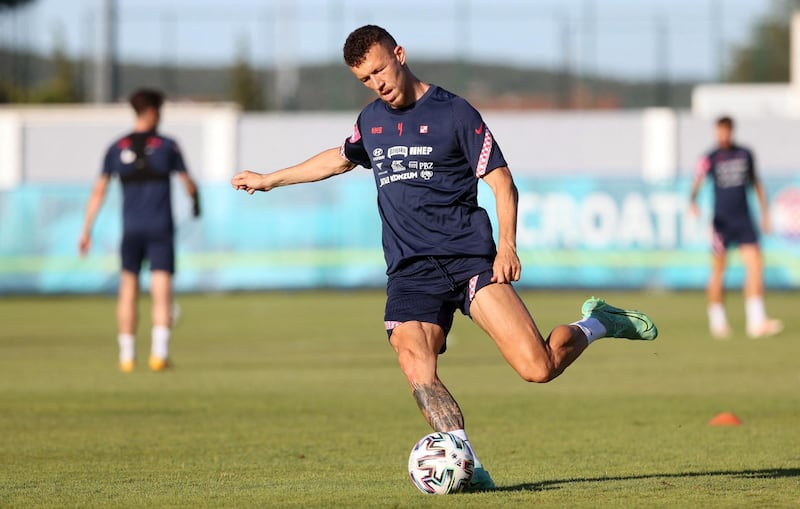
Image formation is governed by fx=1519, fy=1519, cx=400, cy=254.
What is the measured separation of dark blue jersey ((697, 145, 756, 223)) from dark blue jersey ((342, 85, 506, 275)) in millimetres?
11548

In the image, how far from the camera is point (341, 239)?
1150 inches

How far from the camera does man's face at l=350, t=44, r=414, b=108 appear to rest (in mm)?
7344

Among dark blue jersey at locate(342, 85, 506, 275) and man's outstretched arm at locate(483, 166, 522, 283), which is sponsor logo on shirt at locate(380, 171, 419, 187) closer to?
dark blue jersey at locate(342, 85, 506, 275)

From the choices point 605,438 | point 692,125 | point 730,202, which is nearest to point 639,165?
point 692,125

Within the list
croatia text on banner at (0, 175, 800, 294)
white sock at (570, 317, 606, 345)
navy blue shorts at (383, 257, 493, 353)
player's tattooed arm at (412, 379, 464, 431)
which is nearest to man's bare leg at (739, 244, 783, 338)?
croatia text on banner at (0, 175, 800, 294)

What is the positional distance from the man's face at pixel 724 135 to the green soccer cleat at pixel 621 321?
34.3 ft

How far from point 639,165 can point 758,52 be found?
15145mm

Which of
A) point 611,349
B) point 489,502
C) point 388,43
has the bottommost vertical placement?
point 611,349

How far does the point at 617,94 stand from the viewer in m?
46.2

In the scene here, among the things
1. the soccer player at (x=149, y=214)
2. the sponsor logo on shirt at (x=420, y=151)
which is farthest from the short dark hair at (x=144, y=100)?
the sponsor logo on shirt at (x=420, y=151)

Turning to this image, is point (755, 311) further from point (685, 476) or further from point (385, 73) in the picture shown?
point (385, 73)

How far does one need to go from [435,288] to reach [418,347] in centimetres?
32

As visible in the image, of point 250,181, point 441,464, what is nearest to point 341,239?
point 250,181

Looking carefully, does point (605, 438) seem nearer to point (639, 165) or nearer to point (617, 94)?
point (639, 165)
